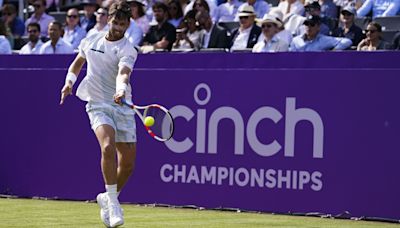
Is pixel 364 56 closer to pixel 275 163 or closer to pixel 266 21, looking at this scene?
pixel 275 163

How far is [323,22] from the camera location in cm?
1378

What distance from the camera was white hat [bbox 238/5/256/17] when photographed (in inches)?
552

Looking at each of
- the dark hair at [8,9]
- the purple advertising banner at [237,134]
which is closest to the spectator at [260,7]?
the purple advertising banner at [237,134]

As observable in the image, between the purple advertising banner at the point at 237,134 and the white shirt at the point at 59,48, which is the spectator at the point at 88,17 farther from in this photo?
the purple advertising banner at the point at 237,134

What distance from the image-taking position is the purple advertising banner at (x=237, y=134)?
10352mm

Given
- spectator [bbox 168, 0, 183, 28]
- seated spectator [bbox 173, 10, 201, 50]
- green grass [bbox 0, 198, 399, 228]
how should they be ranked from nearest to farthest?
green grass [bbox 0, 198, 399, 228]
seated spectator [bbox 173, 10, 201, 50]
spectator [bbox 168, 0, 183, 28]

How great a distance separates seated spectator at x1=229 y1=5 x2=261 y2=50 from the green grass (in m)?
3.09

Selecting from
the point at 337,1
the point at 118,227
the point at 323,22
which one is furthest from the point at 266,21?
the point at 118,227

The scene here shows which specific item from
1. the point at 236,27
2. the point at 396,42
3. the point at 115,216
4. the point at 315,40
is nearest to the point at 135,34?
the point at 236,27

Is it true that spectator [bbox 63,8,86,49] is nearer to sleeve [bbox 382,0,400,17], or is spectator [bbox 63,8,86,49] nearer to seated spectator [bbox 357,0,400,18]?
seated spectator [bbox 357,0,400,18]

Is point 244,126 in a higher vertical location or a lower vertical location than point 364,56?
lower

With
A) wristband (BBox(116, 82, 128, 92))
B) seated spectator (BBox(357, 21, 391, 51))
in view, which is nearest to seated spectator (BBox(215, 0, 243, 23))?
seated spectator (BBox(357, 21, 391, 51))

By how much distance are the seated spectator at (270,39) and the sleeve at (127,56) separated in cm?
379

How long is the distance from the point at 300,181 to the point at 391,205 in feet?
3.61
